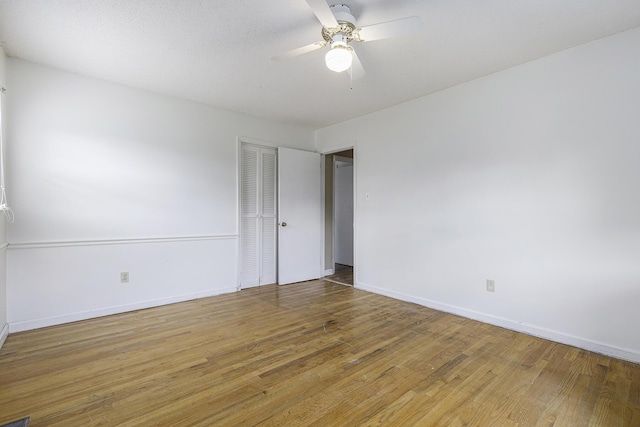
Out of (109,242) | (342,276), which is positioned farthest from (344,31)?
(342,276)

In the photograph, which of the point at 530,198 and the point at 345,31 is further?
the point at 530,198


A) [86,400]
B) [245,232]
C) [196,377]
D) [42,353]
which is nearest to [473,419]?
[196,377]

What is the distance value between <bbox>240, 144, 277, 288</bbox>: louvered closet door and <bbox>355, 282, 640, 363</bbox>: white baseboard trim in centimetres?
190

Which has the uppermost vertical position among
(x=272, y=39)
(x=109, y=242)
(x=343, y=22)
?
(x=272, y=39)

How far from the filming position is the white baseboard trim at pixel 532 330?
7.29 ft

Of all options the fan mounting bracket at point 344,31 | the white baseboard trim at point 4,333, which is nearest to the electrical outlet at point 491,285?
the fan mounting bracket at point 344,31

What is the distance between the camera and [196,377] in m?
1.97

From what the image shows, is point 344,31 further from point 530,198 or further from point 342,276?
point 342,276

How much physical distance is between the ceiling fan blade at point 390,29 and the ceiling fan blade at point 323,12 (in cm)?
20

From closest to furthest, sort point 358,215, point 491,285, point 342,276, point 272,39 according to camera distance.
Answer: point 272,39, point 491,285, point 358,215, point 342,276

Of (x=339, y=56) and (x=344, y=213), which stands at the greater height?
(x=339, y=56)

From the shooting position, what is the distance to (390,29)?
6.14 ft

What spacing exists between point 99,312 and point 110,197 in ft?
3.93

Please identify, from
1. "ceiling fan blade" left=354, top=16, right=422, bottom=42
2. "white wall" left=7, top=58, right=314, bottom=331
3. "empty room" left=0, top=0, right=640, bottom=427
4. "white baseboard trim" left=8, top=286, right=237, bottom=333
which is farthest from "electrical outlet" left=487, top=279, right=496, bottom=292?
"white baseboard trim" left=8, top=286, right=237, bottom=333
